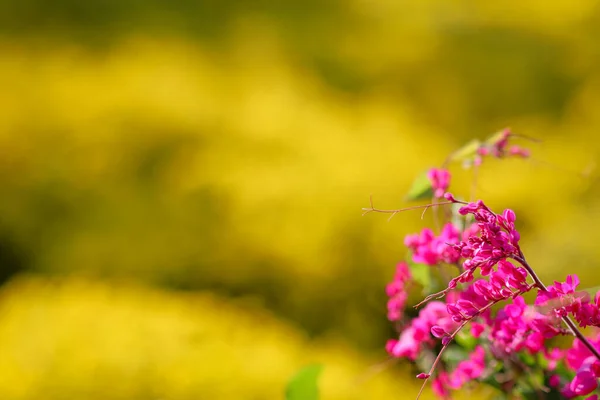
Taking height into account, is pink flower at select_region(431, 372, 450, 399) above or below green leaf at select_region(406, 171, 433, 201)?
below

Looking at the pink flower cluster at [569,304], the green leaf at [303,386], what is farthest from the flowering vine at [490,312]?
the green leaf at [303,386]

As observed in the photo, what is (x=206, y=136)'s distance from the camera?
8.52 feet

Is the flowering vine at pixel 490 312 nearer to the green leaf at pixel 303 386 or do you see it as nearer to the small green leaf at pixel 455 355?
the small green leaf at pixel 455 355

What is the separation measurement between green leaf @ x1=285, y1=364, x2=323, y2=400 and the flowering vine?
14 cm

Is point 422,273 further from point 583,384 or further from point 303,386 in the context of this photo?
point 583,384

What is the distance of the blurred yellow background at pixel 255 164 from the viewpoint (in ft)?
6.68

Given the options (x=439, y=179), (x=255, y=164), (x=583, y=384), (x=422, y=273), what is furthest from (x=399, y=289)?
(x=255, y=164)

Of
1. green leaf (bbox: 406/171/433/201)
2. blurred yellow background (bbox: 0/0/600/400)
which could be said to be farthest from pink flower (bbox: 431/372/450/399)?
blurred yellow background (bbox: 0/0/600/400)

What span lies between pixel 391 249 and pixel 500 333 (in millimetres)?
1573

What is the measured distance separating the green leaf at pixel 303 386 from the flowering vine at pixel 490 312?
0.14 meters

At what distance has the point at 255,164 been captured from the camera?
2.44 meters

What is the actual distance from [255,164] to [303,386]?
1655mm

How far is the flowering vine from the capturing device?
551 mm

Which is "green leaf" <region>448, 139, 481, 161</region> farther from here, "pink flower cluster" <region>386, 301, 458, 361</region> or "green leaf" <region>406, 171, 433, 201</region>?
"pink flower cluster" <region>386, 301, 458, 361</region>
